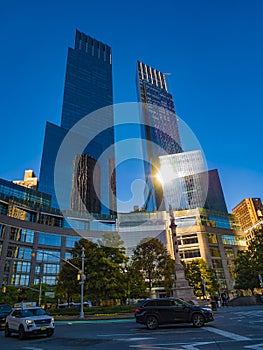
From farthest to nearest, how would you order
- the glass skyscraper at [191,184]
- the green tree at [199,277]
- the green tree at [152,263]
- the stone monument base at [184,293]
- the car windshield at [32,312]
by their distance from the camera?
the glass skyscraper at [191,184] → the green tree at [199,277] → the green tree at [152,263] → the stone monument base at [184,293] → the car windshield at [32,312]

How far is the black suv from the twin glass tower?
90718 mm

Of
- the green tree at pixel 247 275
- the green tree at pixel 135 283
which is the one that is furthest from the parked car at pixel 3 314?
the green tree at pixel 247 275

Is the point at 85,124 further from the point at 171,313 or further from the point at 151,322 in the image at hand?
the point at 171,313

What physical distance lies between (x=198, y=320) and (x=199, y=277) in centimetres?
5255

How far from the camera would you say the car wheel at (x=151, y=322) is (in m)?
14.8

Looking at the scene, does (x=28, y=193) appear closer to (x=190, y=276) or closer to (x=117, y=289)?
(x=190, y=276)

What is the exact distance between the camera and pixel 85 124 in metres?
165

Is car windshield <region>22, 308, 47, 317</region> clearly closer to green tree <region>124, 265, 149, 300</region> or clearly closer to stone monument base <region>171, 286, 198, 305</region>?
green tree <region>124, 265, 149, 300</region>

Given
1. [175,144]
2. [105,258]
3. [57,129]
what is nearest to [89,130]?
[57,129]

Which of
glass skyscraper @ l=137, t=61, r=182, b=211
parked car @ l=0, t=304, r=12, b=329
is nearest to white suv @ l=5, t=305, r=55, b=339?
parked car @ l=0, t=304, r=12, b=329

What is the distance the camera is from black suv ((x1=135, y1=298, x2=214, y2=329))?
14.5m

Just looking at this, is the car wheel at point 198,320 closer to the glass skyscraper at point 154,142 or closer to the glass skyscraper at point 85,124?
the glass skyscraper at point 85,124

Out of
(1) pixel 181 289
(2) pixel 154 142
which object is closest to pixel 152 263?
(1) pixel 181 289

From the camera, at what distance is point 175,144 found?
606 ft
